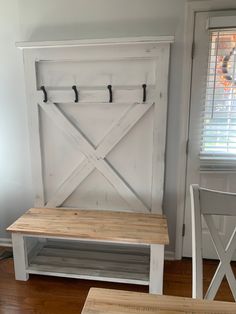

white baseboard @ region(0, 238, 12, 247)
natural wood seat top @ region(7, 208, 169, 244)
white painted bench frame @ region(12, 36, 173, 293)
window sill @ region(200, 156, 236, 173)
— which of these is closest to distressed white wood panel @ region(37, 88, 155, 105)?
white painted bench frame @ region(12, 36, 173, 293)

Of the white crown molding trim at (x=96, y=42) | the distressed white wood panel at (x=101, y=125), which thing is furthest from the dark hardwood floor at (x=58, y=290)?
the white crown molding trim at (x=96, y=42)

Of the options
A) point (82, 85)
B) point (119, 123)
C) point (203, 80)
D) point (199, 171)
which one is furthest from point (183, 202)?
point (82, 85)

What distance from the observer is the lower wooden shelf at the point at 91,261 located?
82.3 inches

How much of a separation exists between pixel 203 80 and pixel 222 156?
2.17ft

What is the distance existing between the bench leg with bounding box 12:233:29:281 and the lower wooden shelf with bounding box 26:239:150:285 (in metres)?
0.06

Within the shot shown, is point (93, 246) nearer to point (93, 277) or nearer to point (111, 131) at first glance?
point (93, 277)

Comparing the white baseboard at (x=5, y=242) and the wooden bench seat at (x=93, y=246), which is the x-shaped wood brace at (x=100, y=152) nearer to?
the wooden bench seat at (x=93, y=246)

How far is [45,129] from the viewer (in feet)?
7.84

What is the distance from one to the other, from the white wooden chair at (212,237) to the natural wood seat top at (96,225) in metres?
0.81

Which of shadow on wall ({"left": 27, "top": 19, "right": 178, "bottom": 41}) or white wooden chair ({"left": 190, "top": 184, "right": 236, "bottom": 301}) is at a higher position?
shadow on wall ({"left": 27, "top": 19, "right": 178, "bottom": 41})

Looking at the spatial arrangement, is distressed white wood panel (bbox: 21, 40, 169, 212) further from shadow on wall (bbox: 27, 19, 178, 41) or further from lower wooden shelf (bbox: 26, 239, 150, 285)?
lower wooden shelf (bbox: 26, 239, 150, 285)

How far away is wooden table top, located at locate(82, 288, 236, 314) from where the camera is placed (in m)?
0.82

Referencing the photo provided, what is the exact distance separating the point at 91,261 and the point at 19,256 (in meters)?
0.61

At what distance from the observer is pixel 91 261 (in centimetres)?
229
